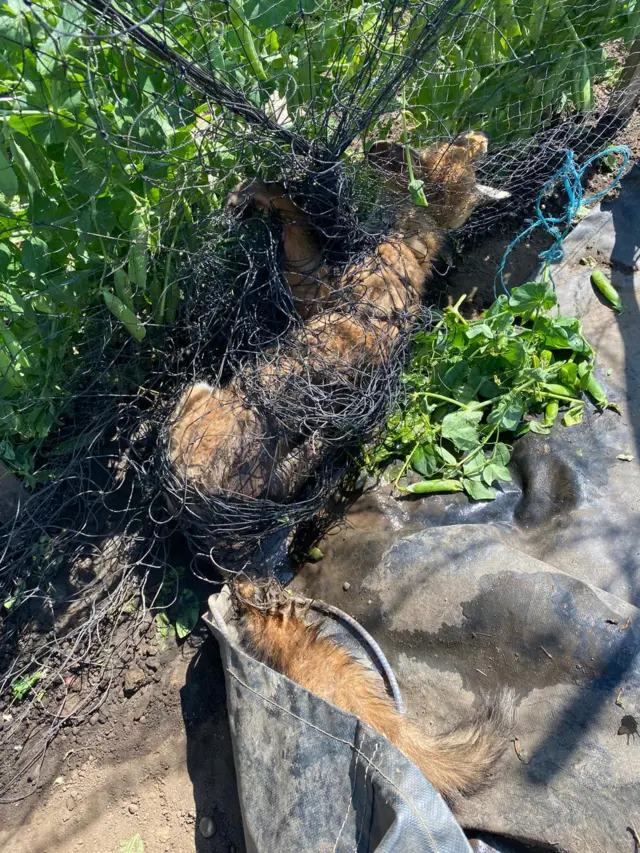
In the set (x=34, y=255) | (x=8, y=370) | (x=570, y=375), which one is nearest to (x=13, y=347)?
(x=8, y=370)

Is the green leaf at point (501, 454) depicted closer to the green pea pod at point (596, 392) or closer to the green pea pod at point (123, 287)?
the green pea pod at point (596, 392)

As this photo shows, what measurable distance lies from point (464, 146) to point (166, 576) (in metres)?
3.03

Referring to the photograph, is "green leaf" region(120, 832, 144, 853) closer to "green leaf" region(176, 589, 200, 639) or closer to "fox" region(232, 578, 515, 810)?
"green leaf" region(176, 589, 200, 639)

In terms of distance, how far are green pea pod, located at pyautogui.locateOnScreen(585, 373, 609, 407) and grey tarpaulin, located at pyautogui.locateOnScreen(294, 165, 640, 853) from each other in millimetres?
88

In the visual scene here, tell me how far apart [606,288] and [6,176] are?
3.38m

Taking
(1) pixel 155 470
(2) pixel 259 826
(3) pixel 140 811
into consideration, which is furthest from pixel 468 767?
(1) pixel 155 470

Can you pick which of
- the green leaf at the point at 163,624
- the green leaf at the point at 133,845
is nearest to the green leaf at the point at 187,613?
the green leaf at the point at 163,624

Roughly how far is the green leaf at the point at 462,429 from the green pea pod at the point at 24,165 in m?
2.29

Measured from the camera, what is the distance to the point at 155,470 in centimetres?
318

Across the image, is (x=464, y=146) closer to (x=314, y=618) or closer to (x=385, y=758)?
(x=314, y=618)

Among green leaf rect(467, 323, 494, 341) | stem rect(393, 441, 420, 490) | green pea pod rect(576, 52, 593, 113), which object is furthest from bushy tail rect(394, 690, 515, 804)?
green pea pod rect(576, 52, 593, 113)

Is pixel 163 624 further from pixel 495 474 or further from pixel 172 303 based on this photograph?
pixel 495 474

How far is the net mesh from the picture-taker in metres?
2.67

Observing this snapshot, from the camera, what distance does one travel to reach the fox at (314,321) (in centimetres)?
310
